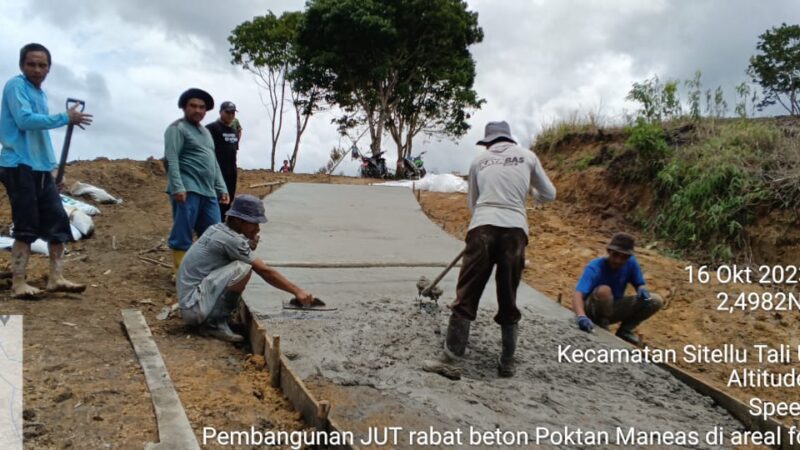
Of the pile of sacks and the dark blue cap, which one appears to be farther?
the pile of sacks

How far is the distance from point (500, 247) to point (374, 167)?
1222 centimetres

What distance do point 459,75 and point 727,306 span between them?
12403mm

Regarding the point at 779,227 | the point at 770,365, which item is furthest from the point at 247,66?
the point at 770,365

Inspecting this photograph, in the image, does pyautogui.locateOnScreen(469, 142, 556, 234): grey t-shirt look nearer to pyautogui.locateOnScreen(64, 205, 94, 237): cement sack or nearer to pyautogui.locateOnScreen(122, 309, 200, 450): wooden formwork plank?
pyautogui.locateOnScreen(122, 309, 200, 450): wooden formwork plank

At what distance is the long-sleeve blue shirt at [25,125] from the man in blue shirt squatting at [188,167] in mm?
776

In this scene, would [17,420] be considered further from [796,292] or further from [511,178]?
[796,292]

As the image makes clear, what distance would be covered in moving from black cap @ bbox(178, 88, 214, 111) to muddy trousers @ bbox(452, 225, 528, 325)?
2228 mm

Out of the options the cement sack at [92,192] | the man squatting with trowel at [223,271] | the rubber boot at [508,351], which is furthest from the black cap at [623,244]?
the cement sack at [92,192]

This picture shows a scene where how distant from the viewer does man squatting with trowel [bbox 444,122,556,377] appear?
137 inches

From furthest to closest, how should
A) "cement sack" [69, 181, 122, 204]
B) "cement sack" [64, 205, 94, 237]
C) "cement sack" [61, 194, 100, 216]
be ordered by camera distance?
"cement sack" [69, 181, 122, 204] → "cement sack" [61, 194, 100, 216] → "cement sack" [64, 205, 94, 237]

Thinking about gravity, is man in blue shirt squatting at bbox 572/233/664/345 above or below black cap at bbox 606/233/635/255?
below

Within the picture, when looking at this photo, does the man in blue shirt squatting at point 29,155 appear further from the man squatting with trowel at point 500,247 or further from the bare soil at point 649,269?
the bare soil at point 649,269

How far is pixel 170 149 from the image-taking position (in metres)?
4.32

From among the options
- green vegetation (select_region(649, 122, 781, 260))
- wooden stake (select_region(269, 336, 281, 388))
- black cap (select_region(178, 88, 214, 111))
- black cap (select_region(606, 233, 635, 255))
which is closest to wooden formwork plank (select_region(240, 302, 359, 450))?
wooden stake (select_region(269, 336, 281, 388))
